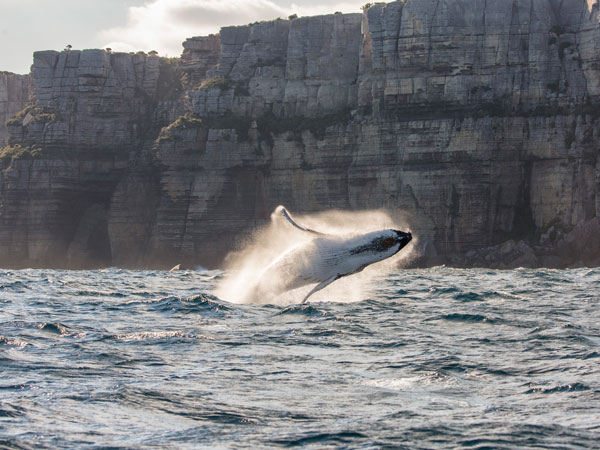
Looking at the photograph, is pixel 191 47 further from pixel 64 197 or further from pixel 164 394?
pixel 164 394

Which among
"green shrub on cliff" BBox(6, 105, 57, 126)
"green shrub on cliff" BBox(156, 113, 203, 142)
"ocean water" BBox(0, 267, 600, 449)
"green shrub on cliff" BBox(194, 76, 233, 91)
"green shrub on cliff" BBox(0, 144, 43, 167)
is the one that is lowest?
"ocean water" BBox(0, 267, 600, 449)

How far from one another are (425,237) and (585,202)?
57.0ft

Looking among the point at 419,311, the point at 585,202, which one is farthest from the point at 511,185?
the point at 419,311

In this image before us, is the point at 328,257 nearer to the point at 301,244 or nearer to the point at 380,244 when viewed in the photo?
the point at 301,244

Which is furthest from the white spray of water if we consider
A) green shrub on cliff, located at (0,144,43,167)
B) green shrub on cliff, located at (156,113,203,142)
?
green shrub on cliff, located at (0,144,43,167)

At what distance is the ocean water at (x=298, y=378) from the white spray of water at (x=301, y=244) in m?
1.34

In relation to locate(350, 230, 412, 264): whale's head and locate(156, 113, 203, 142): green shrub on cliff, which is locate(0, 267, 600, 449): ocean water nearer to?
locate(350, 230, 412, 264): whale's head

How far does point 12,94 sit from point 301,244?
415ft

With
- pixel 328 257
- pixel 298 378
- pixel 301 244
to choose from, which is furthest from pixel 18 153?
pixel 298 378

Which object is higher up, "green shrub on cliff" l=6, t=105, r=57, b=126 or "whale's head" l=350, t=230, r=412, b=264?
"green shrub on cliff" l=6, t=105, r=57, b=126

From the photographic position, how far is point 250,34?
120m

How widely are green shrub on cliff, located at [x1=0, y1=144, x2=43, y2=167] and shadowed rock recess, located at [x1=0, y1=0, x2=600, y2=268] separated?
43 centimetres

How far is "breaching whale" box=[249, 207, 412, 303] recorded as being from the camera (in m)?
25.3

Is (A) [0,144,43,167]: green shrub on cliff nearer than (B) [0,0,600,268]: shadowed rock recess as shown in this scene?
No
